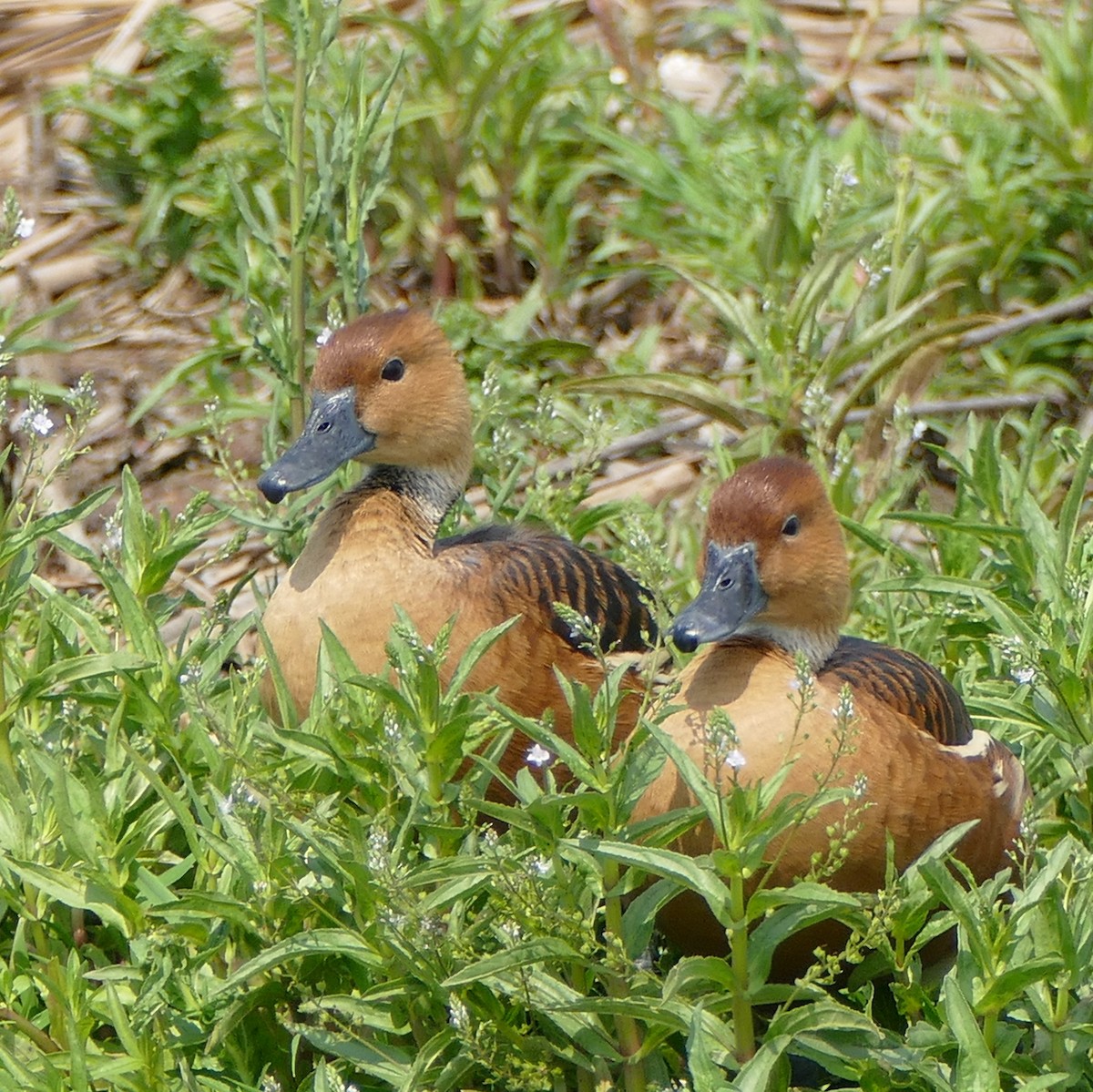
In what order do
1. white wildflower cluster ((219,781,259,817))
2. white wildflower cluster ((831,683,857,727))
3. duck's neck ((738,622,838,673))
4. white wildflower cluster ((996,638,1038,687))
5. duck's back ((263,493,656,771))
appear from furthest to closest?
duck's back ((263,493,656,771))
duck's neck ((738,622,838,673))
white wildflower cluster ((996,638,1038,687))
white wildflower cluster ((219,781,259,817))
white wildflower cluster ((831,683,857,727))

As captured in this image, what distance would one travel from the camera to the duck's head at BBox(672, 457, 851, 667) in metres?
3.35

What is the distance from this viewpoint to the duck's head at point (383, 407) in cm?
383

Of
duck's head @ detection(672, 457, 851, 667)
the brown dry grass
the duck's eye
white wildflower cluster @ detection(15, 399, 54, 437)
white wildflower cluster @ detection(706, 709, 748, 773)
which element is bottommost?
the brown dry grass

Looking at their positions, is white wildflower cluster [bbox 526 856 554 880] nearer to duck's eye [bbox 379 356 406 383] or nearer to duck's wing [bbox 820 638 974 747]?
duck's wing [bbox 820 638 974 747]

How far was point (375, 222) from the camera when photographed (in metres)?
5.82

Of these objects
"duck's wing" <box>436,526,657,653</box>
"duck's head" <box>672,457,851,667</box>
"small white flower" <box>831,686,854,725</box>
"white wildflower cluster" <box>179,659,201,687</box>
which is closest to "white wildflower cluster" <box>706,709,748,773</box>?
"small white flower" <box>831,686,854,725</box>

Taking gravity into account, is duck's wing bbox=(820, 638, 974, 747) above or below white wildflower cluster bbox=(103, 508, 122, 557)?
below

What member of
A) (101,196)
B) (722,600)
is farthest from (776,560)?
(101,196)

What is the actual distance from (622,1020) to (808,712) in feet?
2.18

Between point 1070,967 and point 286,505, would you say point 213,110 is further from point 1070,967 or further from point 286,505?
point 1070,967

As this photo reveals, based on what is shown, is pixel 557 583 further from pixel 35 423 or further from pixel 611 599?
pixel 35 423

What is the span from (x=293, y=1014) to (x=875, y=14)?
4695 millimetres

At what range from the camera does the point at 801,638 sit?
3.52 meters

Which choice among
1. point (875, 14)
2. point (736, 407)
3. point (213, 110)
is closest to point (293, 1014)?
point (736, 407)
